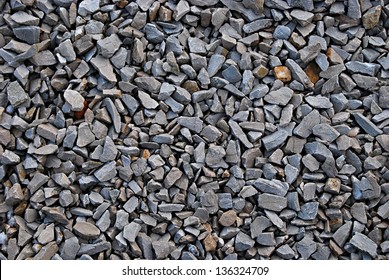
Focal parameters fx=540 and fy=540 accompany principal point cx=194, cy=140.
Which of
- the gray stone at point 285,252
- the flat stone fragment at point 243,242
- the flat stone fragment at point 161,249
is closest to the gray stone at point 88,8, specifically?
the flat stone fragment at point 161,249

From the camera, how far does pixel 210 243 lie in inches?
73.3

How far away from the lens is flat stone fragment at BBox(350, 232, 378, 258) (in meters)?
1.87

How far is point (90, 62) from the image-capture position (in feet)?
6.51

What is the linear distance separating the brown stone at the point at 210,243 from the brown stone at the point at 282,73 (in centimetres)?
64

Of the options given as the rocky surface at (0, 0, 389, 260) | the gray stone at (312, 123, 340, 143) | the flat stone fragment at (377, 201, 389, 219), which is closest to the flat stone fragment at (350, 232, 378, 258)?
the rocky surface at (0, 0, 389, 260)

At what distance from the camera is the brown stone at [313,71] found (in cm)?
204

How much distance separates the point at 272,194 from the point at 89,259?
672 millimetres

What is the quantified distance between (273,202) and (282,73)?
482 millimetres

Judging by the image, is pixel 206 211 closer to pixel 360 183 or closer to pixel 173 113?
pixel 173 113

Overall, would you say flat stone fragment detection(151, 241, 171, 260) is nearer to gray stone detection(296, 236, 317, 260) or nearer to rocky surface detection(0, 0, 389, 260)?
rocky surface detection(0, 0, 389, 260)

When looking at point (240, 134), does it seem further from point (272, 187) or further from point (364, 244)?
point (364, 244)

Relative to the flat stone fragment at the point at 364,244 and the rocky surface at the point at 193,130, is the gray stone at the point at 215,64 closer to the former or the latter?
the rocky surface at the point at 193,130

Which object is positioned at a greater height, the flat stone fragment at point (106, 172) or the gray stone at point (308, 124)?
the gray stone at point (308, 124)
